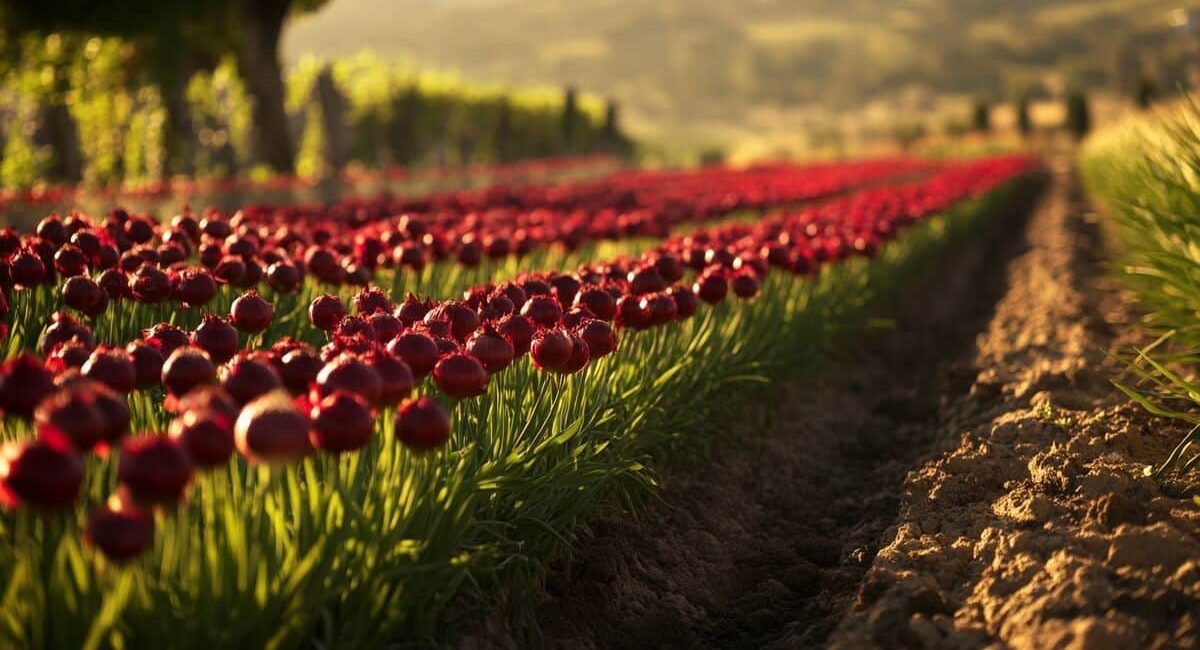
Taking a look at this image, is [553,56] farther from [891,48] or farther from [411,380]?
[411,380]

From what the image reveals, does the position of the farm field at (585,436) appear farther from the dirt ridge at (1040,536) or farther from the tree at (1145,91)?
the tree at (1145,91)

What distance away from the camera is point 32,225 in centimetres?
1010

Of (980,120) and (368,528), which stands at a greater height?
(980,120)

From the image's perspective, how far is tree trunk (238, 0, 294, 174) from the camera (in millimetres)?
19656

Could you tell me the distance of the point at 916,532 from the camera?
12.8 ft

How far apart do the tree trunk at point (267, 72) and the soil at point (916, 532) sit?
15179 mm

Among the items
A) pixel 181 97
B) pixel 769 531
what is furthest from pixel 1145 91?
pixel 769 531

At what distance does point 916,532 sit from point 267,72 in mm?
18052

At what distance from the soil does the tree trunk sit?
49.8 feet

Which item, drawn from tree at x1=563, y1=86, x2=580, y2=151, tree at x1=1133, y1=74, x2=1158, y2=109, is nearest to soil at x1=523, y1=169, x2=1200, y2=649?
tree at x1=563, y1=86, x2=580, y2=151

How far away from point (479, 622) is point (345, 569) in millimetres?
682

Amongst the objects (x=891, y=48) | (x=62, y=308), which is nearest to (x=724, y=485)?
(x=62, y=308)

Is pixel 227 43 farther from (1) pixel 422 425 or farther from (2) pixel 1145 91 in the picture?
(2) pixel 1145 91

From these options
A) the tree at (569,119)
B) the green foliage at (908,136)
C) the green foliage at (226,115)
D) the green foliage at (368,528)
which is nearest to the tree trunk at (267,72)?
the green foliage at (226,115)
